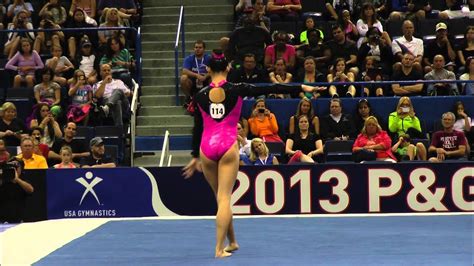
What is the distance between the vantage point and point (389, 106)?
15.4 m

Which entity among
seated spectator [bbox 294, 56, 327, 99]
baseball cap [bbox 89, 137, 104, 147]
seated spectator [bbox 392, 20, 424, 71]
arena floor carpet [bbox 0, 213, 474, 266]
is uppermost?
seated spectator [bbox 392, 20, 424, 71]

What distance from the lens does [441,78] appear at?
632 inches

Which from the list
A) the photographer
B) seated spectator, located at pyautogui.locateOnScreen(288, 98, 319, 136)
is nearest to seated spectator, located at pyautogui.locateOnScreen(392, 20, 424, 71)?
seated spectator, located at pyautogui.locateOnScreen(288, 98, 319, 136)

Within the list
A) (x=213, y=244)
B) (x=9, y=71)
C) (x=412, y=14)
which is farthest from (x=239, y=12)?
(x=213, y=244)

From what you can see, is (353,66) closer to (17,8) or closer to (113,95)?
(113,95)

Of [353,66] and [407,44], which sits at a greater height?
[407,44]

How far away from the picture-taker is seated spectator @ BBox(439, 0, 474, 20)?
17812 millimetres

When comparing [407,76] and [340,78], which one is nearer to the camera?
[340,78]

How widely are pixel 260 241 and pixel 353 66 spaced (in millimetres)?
7309

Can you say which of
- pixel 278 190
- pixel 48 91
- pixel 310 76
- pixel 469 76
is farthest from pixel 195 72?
pixel 469 76

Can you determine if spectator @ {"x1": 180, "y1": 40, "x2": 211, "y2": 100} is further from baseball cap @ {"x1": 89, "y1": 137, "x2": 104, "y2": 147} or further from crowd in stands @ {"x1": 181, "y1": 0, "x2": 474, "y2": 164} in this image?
baseball cap @ {"x1": 89, "y1": 137, "x2": 104, "y2": 147}

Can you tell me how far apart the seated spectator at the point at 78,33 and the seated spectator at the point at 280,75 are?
346 cm

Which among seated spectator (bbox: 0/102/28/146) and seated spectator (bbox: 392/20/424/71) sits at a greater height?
seated spectator (bbox: 392/20/424/71)

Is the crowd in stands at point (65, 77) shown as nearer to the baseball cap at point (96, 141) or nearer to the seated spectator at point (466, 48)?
the baseball cap at point (96, 141)
